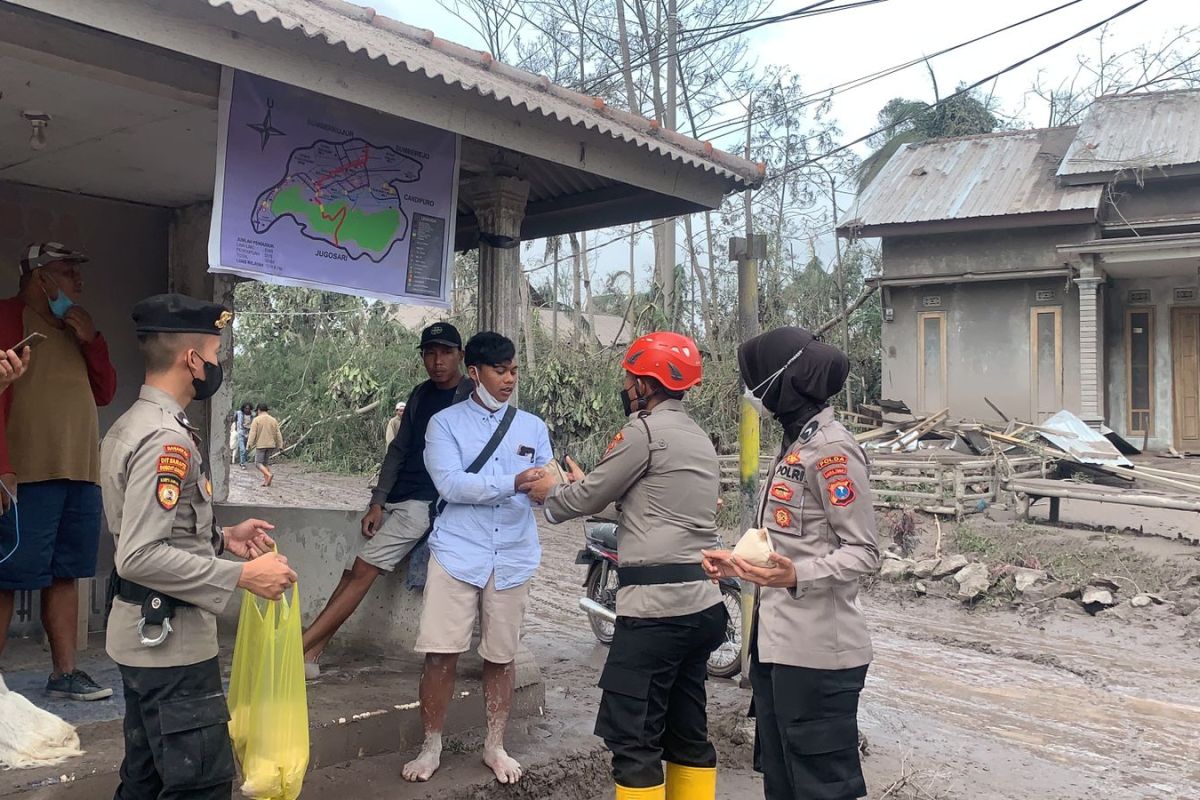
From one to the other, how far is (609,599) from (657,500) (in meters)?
3.89

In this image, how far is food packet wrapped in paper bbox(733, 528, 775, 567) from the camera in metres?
2.91

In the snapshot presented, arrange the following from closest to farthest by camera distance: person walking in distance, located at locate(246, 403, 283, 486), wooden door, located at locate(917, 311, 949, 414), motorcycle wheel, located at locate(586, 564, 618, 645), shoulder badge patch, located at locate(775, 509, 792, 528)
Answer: shoulder badge patch, located at locate(775, 509, 792, 528), motorcycle wheel, located at locate(586, 564, 618, 645), wooden door, located at locate(917, 311, 949, 414), person walking in distance, located at locate(246, 403, 283, 486)


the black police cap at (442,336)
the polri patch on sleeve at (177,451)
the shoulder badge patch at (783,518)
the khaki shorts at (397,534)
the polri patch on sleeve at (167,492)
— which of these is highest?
the black police cap at (442,336)

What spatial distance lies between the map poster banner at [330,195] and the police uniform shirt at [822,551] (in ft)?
8.39

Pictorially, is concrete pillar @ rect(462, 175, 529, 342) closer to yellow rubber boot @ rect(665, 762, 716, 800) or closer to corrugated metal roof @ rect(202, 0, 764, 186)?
corrugated metal roof @ rect(202, 0, 764, 186)

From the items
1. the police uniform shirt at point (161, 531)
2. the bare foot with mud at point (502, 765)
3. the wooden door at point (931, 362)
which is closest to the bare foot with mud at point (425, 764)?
the bare foot with mud at point (502, 765)

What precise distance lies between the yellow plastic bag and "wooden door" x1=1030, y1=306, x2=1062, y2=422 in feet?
57.4

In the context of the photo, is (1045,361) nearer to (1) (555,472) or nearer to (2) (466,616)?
(1) (555,472)

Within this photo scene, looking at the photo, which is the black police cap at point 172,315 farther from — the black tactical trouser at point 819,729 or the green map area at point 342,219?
the black tactical trouser at point 819,729

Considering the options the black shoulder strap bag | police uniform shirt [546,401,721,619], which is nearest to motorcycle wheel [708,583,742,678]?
the black shoulder strap bag

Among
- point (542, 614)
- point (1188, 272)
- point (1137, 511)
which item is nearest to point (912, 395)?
point (1188, 272)

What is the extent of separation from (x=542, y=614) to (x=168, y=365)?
6.01 meters

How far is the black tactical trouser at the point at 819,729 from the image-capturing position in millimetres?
2910

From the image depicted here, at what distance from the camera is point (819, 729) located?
9.59 ft
